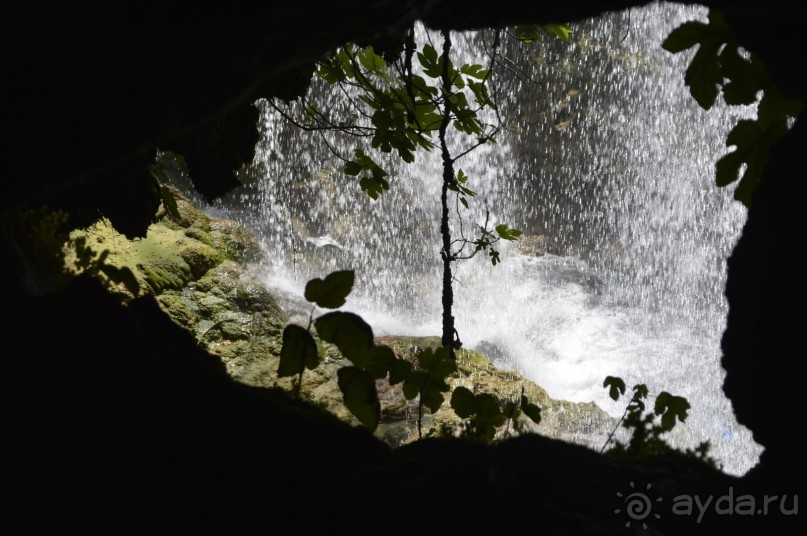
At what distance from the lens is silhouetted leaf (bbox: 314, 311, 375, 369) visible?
1093 mm

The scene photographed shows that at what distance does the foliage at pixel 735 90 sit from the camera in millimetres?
1191

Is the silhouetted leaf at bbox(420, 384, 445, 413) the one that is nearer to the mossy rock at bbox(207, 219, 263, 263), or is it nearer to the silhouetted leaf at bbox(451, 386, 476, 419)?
the silhouetted leaf at bbox(451, 386, 476, 419)

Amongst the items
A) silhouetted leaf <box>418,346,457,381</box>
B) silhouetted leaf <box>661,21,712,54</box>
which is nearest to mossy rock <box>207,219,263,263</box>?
silhouetted leaf <box>418,346,457,381</box>

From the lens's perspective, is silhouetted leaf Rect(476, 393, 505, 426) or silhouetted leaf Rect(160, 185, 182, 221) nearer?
silhouetted leaf Rect(476, 393, 505, 426)

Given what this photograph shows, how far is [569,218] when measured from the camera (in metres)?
16.6

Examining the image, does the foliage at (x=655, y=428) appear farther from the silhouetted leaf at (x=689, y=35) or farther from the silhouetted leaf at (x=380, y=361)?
the silhouetted leaf at (x=689, y=35)

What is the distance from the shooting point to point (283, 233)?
44.9 feet

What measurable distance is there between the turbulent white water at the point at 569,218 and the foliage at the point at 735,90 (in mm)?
11048

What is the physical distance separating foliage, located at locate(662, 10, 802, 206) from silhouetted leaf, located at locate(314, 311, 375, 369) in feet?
3.13

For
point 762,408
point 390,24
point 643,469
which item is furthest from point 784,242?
point 390,24

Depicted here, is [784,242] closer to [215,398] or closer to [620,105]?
[215,398]

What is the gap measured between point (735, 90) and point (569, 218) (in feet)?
52.9

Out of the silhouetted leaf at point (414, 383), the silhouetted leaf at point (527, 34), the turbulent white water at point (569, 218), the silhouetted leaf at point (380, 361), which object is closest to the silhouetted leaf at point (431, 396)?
the silhouetted leaf at point (414, 383)

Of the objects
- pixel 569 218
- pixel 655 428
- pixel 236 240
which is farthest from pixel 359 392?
pixel 569 218
